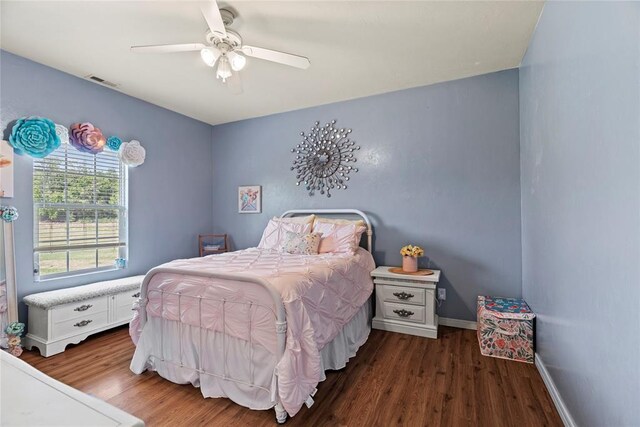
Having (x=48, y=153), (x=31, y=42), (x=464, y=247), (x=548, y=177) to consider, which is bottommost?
(x=464, y=247)

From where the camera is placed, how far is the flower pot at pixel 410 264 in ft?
10.0

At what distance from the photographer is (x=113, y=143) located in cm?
327

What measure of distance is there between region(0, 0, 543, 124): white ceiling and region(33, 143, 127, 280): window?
0.91 meters

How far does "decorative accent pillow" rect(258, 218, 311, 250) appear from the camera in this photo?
137 inches

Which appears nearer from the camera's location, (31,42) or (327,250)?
(31,42)

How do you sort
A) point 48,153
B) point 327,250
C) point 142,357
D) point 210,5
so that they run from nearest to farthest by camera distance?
point 210,5
point 142,357
point 48,153
point 327,250

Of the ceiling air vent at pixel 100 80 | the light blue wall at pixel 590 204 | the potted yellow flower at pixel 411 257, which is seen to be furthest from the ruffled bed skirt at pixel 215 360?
the ceiling air vent at pixel 100 80

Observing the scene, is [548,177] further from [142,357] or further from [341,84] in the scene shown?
[142,357]

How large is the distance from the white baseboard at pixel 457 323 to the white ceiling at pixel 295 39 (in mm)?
2568

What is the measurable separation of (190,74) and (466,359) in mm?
3677

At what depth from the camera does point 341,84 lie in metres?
3.24

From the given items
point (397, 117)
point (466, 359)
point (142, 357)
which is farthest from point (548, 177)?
point (142, 357)

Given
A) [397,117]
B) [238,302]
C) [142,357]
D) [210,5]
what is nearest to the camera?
[210,5]

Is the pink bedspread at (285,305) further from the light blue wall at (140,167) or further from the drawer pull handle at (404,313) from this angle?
the light blue wall at (140,167)
